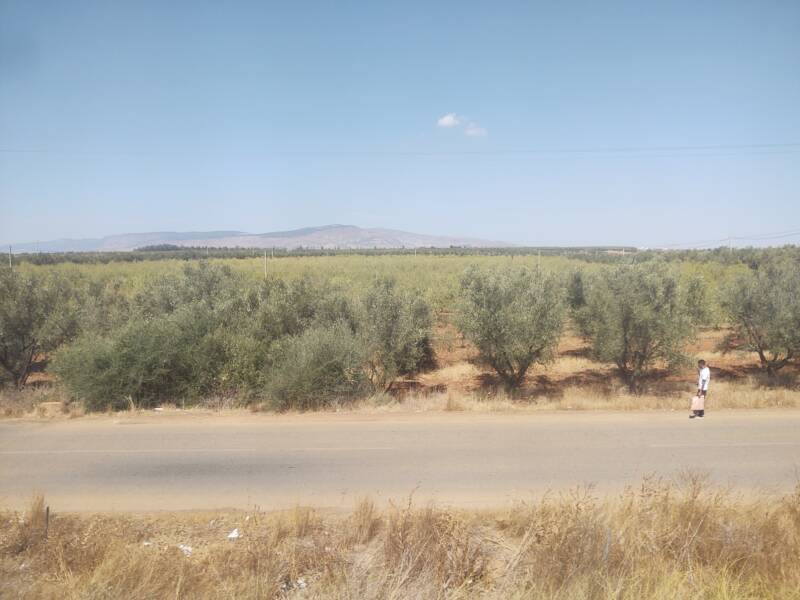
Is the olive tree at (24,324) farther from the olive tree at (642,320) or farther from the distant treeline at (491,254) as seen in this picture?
the distant treeline at (491,254)

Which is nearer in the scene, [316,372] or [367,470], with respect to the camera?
[367,470]

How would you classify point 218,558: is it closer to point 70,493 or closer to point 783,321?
point 70,493

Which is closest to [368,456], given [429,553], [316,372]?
[429,553]

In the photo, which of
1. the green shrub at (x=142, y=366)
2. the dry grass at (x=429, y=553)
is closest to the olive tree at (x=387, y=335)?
the green shrub at (x=142, y=366)

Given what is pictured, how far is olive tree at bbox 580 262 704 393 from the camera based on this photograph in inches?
675

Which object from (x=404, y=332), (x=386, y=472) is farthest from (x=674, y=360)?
(x=386, y=472)

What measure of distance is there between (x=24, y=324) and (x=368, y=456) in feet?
54.9

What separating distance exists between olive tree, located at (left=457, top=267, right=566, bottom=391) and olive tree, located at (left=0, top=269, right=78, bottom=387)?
15.5 m

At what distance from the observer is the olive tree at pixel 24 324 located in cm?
1844

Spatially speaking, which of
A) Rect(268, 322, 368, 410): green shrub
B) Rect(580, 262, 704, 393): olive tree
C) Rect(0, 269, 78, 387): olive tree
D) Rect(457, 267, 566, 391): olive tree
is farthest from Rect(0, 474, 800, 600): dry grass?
Rect(0, 269, 78, 387): olive tree

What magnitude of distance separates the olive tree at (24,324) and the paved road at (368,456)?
8.64 m

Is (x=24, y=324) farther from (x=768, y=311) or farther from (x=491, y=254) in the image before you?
(x=491, y=254)

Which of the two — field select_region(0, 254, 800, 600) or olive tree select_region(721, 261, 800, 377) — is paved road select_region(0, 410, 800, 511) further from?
olive tree select_region(721, 261, 800, 377)

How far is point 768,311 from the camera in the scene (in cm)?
Answer: 1870
